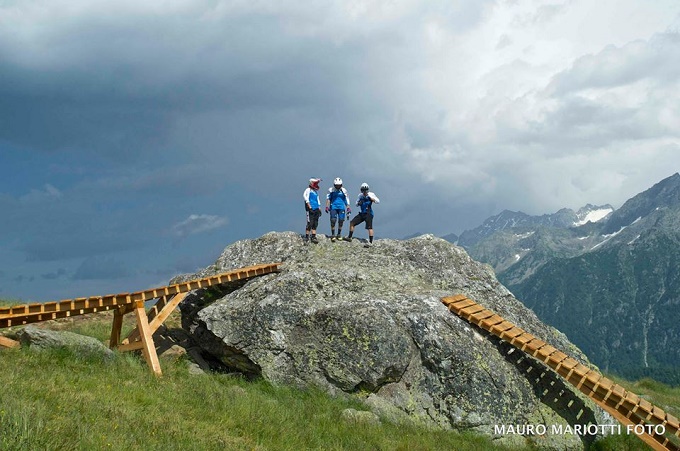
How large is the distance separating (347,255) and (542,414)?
966cm

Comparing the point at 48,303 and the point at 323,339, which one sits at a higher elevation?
the point at 48,303

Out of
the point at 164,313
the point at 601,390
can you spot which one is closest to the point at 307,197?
the point at 164,313

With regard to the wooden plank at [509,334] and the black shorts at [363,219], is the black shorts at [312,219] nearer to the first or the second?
the black shorts at [363,219]

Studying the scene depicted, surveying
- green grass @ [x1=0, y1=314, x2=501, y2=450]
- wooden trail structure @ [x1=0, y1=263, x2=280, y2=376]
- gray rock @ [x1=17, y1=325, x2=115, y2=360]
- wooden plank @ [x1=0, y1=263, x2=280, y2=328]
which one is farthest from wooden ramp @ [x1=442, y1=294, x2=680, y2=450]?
gray rock @ [x1=17, y1=325, x2=115, y2=360]

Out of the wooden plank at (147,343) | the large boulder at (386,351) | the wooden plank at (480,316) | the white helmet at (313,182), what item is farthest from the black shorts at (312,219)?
the wooden plank at (480,316)

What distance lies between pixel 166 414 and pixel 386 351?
825cm

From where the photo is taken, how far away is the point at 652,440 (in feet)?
53.5

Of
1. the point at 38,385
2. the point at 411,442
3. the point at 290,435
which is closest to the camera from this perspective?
the point at 38,385

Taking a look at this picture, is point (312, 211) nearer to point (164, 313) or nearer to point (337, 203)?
point (337, 203)

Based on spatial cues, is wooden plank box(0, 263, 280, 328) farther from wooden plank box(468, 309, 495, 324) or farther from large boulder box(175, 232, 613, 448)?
wooden plank box(468, 309, 495, 324)

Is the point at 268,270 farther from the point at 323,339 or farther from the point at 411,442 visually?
the point at 411,442

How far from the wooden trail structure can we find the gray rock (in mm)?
545

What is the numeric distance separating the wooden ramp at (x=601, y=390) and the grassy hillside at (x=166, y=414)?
1.03 metres

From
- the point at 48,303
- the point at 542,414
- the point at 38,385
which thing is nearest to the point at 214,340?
the point at 48,303
